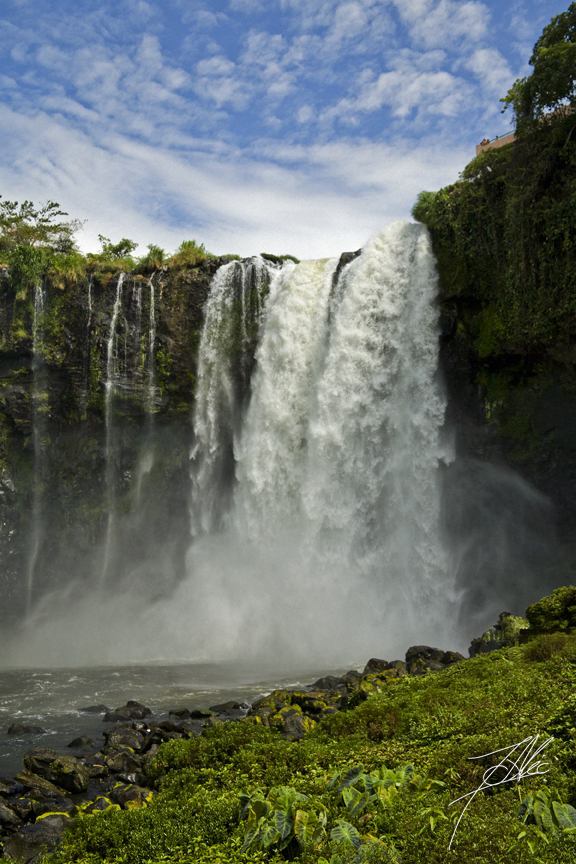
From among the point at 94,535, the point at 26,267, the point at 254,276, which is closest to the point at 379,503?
the point at 254,276

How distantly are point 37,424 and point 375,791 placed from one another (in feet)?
89.3

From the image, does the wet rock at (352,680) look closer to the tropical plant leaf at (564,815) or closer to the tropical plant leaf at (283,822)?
the tropical plant leaf at (283,822)

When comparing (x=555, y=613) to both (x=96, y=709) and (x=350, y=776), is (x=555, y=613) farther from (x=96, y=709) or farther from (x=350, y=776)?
(x=96, y=709)

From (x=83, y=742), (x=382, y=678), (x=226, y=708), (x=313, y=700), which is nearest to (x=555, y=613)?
(x=382, y=678)

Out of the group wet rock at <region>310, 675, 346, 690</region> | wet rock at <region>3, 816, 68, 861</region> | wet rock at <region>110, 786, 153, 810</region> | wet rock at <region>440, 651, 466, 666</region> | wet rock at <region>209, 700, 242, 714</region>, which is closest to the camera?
wet rock at <region>3, 816, 68, 861</region>

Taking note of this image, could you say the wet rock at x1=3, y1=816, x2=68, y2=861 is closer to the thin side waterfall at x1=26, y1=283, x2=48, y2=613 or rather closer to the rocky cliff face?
the rocky cliff face

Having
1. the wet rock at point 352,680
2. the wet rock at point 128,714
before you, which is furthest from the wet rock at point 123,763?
the wet rock at point 352,680

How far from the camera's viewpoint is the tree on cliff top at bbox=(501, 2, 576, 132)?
17516 millimetres

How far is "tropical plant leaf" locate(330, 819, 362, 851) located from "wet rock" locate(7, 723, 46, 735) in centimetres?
1052

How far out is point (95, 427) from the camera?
28719 millimetres

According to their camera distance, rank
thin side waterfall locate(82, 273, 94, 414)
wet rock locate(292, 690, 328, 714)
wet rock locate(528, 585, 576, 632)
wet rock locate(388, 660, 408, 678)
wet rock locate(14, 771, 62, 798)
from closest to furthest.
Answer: wet rock locate(14, 771, 62, 798)
wet rock locate(292, 690, 328, 714)
wet rock locate(528, 585, 576, 632)
wet rock locate(388, 660, 408, 678)
thin side waterfall locate(82, 273, 94, 414)

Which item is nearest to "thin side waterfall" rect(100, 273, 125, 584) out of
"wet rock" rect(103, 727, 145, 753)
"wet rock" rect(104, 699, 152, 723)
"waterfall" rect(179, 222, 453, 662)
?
"waterfall" rect(179, 222, 453, 662)

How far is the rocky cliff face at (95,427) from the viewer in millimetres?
27781

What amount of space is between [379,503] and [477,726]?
1516 cm
